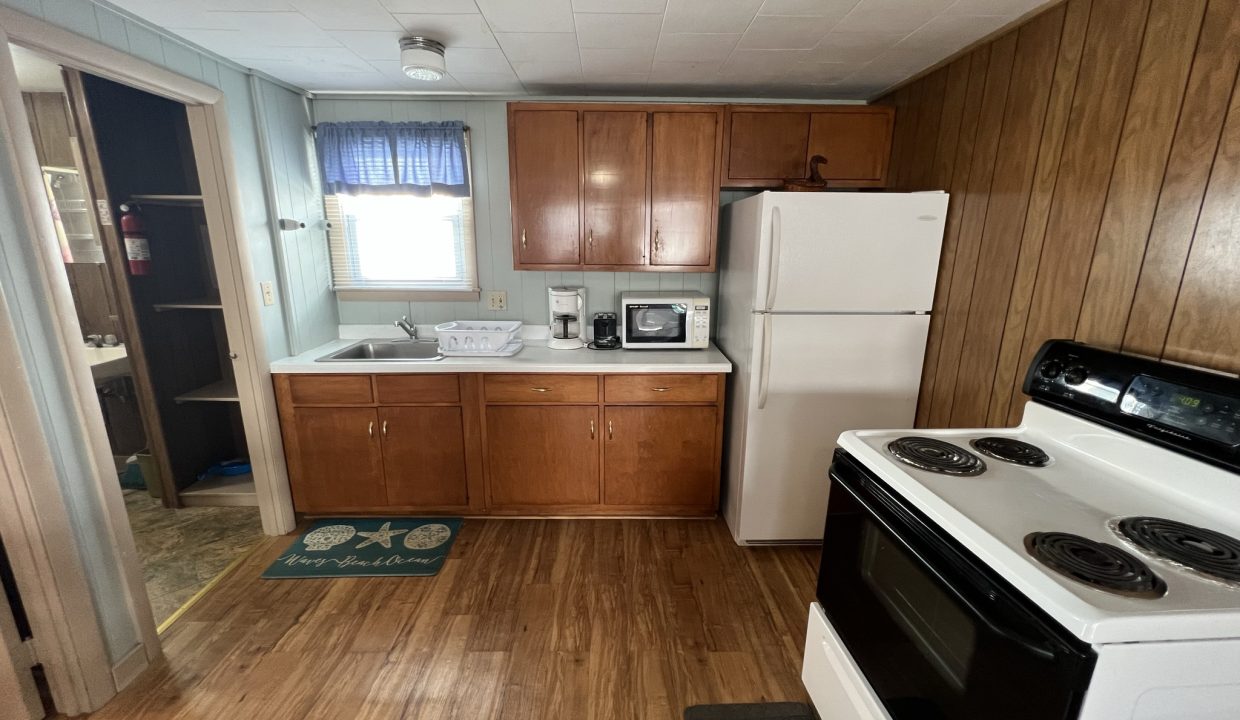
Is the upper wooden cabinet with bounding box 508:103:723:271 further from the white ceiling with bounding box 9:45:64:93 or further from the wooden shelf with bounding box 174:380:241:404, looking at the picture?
the white ceiling with bounding box 9:45:64:93

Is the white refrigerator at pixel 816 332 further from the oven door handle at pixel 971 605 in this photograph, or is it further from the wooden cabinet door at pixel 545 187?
the oven door handle at pixel 971 605

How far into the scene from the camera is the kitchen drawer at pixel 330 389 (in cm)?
244

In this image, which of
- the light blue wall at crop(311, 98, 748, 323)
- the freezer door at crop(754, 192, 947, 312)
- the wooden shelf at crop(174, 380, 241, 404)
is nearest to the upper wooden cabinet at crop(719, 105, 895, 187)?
the light blue wall at crop(311, 98, 748, 323)

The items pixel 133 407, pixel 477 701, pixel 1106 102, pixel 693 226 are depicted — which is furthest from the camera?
pixel 133 407

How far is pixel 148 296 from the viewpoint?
8.62 feet

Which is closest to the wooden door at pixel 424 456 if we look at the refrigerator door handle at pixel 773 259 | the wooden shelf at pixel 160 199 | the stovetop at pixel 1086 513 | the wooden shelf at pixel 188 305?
the wooden shelf at pixel 188 305

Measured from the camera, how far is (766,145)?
257 cm

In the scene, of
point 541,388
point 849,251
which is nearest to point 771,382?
point 849,251

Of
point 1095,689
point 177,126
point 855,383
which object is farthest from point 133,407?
point 1095,689

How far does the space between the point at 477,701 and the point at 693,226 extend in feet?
7.49

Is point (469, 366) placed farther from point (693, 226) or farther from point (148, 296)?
point (148, 296)

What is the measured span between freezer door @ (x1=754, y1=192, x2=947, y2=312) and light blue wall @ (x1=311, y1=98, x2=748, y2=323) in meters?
0.86

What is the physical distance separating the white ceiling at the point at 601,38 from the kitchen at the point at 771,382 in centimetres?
8

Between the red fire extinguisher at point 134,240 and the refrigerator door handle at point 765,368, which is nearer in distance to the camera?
the refrigerator door handle at point 765,368
